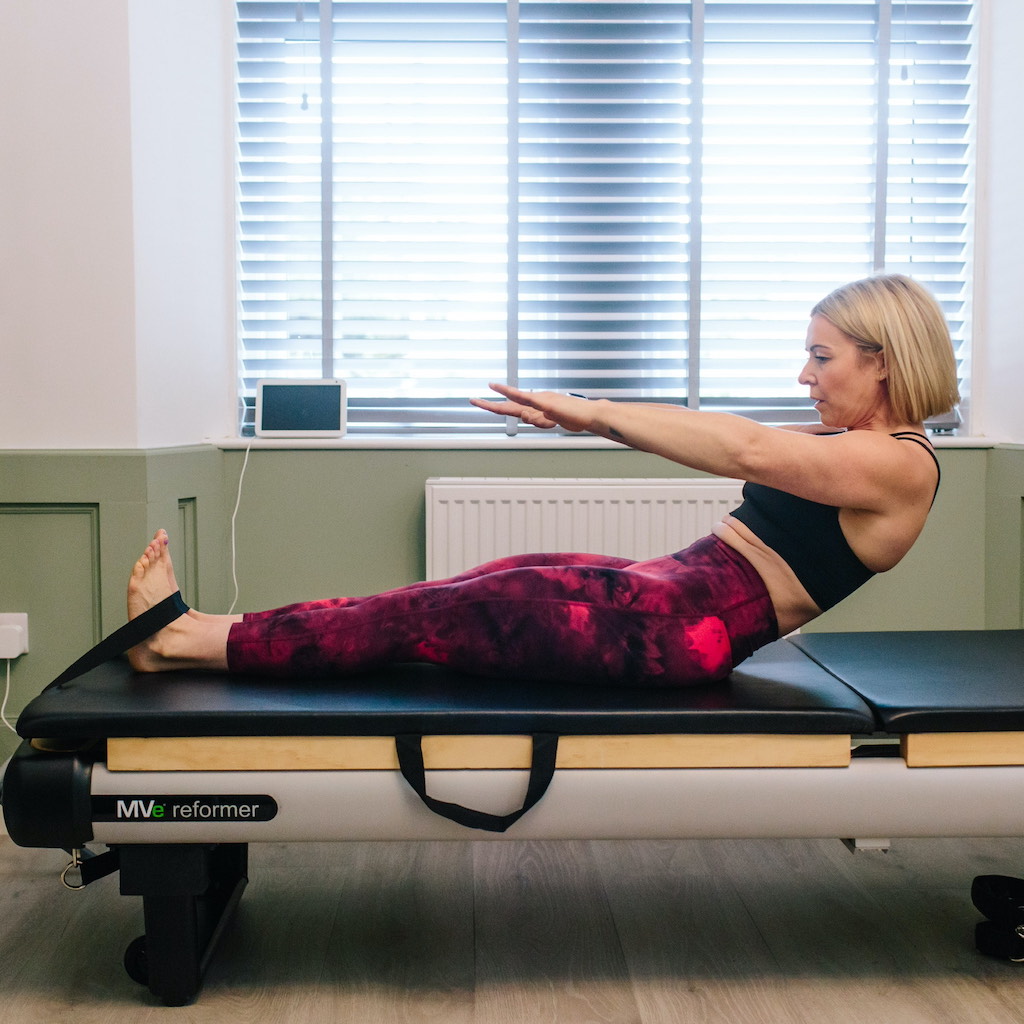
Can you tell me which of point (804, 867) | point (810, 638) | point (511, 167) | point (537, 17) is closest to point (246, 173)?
point (511, 167)

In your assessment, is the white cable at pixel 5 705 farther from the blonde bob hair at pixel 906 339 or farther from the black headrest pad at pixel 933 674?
the blonde bob hair at pixel 906 339

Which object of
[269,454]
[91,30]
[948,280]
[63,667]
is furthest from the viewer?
[948,280]

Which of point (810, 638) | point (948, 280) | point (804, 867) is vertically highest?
point (948, 280)

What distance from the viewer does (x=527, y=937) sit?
1685 mm

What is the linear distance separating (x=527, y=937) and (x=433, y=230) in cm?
194

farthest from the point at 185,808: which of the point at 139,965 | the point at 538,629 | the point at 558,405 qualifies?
the point at 558,405

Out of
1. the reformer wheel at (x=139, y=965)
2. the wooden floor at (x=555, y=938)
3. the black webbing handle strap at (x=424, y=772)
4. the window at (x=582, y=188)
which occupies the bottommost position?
the wooden floor at (x=555, y=938)

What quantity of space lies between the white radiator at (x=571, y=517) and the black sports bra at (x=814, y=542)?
100cm

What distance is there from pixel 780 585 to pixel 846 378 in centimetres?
34

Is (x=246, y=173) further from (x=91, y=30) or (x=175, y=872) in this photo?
(x=175, y=872)

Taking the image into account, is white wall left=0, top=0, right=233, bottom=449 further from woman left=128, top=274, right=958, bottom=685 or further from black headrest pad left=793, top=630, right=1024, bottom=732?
black headrest pad left=793, top=630, right=1024, bottom=732

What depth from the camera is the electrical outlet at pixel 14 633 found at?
2262 mm

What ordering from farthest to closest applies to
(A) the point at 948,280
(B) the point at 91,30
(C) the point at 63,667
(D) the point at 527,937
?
(A) the point at 948,280 → (C) the point at 63,667 → (B) the point at 91,30 → (D) the point at 527,937

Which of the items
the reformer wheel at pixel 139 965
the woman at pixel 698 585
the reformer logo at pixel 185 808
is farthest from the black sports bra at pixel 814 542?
the reformer wheel at pixel 139 965
